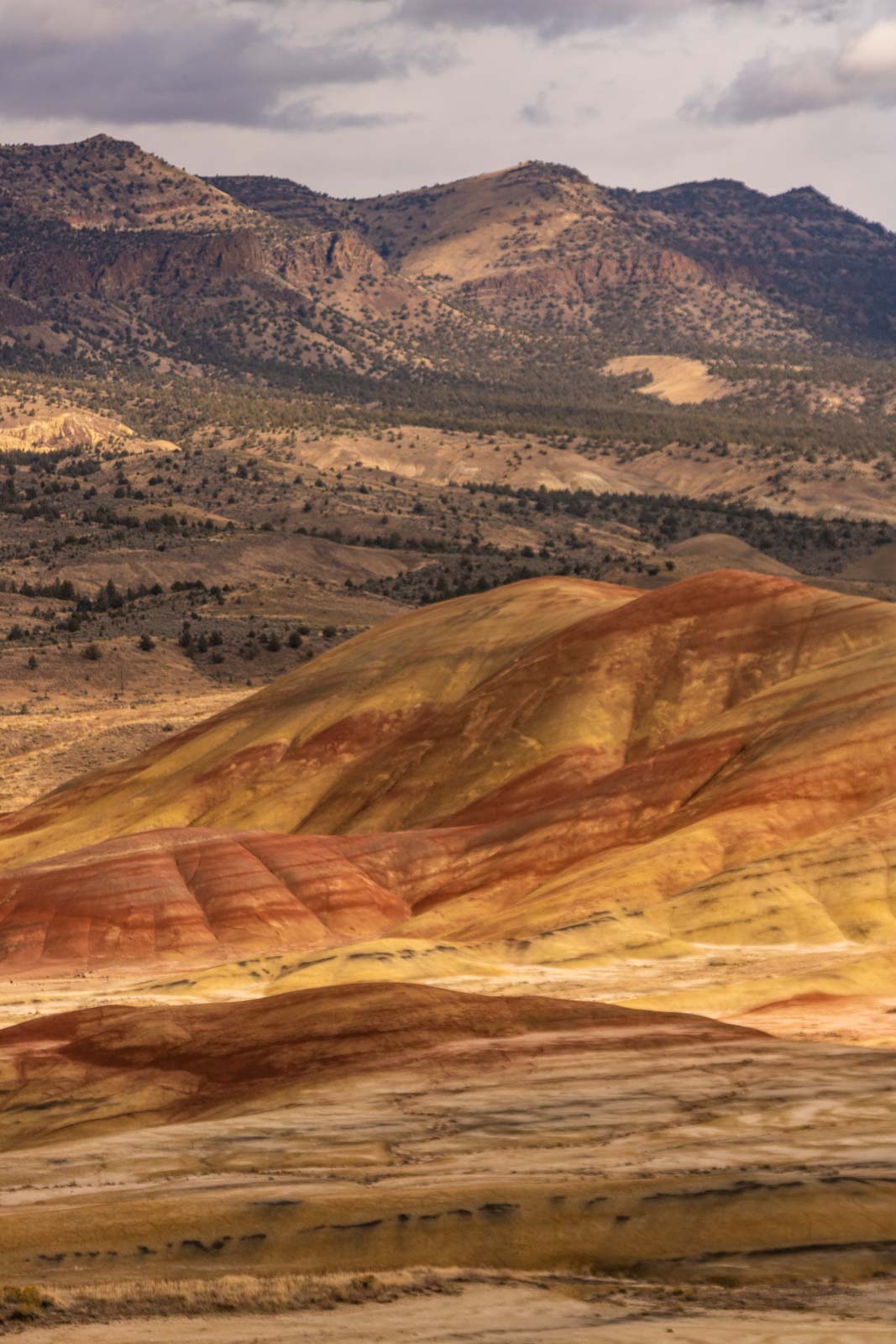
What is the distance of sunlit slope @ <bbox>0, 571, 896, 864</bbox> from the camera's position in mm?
60844

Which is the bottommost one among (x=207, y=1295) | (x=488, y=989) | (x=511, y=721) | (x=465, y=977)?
(x=465, y=977)

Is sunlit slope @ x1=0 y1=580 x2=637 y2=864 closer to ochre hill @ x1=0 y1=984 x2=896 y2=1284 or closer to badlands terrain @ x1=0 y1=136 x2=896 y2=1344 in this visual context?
badlands terrain @ x1=0 y1=136 x2=896 y2=1344

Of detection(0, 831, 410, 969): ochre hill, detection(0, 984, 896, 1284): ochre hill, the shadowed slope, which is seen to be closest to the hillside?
detection(0, 831, 410, 969): ochre hill

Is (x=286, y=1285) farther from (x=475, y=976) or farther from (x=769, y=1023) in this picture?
(x=475, y=976)

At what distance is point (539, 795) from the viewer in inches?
2392

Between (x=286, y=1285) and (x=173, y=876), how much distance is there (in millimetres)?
38044

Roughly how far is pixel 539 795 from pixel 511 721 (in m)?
6.10

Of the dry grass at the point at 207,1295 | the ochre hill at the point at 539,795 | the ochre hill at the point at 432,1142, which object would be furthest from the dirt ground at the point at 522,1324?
the ochre hill at the point at 539,795

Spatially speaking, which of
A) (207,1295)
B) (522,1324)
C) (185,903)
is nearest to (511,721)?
(185,903)

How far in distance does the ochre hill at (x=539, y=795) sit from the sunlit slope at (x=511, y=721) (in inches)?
5.1

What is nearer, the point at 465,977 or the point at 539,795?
the point at 465,977

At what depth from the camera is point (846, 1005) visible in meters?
39.2

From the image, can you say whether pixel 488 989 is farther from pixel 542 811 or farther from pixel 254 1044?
pixel 542 811

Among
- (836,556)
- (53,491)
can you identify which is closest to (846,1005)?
(836,556)
